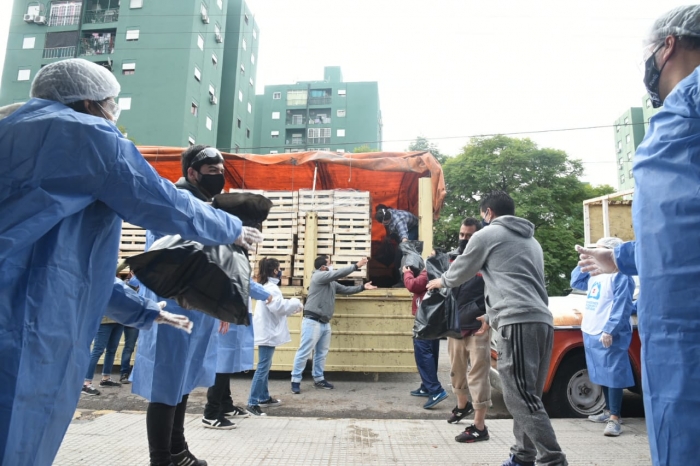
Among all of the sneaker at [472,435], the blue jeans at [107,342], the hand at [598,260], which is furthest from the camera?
the blue jeans at [107,342]

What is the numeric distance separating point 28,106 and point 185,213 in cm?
67

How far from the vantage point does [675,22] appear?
68.6 inches

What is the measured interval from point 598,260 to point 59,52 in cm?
3823

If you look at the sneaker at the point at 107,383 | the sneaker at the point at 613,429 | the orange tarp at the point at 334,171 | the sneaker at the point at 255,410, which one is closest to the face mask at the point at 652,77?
the sneaker at the point at 613,429

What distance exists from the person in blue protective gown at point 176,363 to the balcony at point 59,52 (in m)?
35.1

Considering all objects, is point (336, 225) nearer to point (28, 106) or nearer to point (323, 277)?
point (323, 277)

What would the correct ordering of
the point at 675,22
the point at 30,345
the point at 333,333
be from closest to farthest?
the point at 30,345 < the point at 675,22 < the point at 333,333

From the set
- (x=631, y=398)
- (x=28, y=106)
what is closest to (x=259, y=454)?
(x=28, y=106)

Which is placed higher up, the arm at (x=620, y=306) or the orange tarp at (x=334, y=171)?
the orange tarp at (x=334, y=171)

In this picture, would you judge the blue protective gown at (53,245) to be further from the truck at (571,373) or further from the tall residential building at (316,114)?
the tall residential building at (316,114)

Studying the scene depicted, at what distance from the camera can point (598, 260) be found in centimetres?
210

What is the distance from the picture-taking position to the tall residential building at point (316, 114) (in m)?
53.3

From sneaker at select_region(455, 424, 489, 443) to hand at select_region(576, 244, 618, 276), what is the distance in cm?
Result: 252

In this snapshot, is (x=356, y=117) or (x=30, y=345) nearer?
(x=30, y=345)
